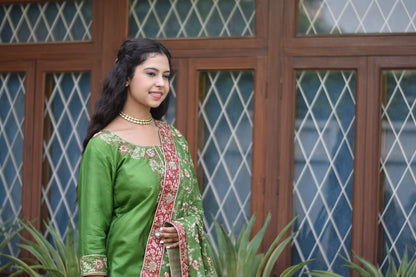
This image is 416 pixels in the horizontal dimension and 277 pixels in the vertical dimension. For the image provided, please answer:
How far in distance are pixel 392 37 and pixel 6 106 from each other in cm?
237

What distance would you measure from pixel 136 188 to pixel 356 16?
1.89 metres

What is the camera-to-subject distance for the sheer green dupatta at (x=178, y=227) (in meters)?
2.20

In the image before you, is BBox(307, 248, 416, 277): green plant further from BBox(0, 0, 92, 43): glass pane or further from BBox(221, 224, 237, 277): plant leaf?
BBox(0, 0, 92, 43): glass pane

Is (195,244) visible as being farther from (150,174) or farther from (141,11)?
(141,11)

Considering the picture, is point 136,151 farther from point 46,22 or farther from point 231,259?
point 46,22

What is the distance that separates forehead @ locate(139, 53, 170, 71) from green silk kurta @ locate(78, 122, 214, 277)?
267 millimetres

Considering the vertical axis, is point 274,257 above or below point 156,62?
below

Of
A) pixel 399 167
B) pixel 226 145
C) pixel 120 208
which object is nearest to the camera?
pixel 120 208

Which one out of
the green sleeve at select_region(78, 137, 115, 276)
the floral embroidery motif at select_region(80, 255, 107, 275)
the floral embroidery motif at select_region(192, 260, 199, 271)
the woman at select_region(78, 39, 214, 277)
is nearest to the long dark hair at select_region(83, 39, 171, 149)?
the woman at select_region(78, 39, 214, 277)

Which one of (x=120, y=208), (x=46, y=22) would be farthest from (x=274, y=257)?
(x=46, y=22)

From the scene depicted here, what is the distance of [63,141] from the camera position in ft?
13.1

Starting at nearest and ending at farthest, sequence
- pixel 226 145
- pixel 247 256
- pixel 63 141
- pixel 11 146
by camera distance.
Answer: pixel 247 256 → pixel 226 145 → pixel 63 141 → pixel 11 146

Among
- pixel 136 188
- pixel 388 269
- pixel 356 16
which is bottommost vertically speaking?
pixel 388 269

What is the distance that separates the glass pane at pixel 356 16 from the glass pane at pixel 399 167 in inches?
10.2
